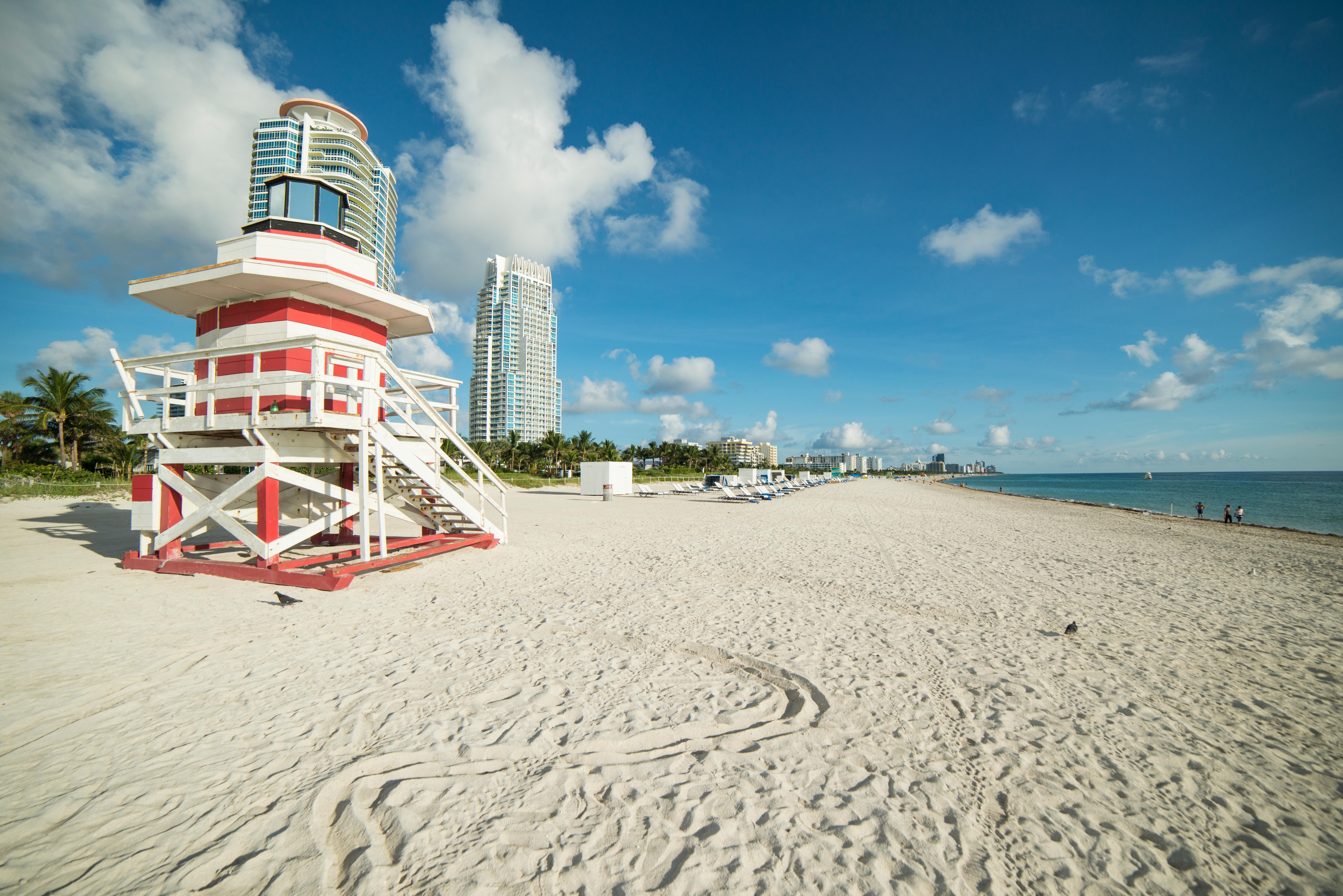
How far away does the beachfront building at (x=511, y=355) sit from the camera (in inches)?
4838

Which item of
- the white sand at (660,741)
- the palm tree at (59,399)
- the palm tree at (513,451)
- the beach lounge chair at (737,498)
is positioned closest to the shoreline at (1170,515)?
the beach lounge chair at (737,498)

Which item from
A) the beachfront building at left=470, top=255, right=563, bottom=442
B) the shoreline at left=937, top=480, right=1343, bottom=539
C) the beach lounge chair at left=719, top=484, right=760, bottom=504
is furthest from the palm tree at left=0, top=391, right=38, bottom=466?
the beachfront building at left=470, top=255, right=563, bottom=442

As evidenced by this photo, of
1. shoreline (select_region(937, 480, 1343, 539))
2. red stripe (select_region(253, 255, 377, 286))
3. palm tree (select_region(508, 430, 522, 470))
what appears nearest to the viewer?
red stripe (select_region(253, 255, 377, 286))

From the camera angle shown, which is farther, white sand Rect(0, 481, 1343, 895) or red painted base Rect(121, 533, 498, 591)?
red painted base Rect(121, 533, 498, 591)

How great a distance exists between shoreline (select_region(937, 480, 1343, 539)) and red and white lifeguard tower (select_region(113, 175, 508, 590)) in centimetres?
3441

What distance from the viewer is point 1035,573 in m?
10.3

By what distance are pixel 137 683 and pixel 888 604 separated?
890 centimetres

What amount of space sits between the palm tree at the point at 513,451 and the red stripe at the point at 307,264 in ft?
185

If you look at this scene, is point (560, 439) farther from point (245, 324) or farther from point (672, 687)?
point (672, 687)

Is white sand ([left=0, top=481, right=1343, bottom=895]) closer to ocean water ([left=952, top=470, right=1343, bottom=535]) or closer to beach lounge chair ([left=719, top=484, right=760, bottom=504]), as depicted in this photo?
beach lounge chair ([left=719, top=484, right=760, bottom=504])

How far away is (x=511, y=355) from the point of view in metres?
124

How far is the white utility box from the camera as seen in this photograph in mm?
32125

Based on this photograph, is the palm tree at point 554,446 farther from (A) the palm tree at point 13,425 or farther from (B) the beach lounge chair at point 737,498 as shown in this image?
(A) the palm tree at point 13,425

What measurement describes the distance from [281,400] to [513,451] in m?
58.4
